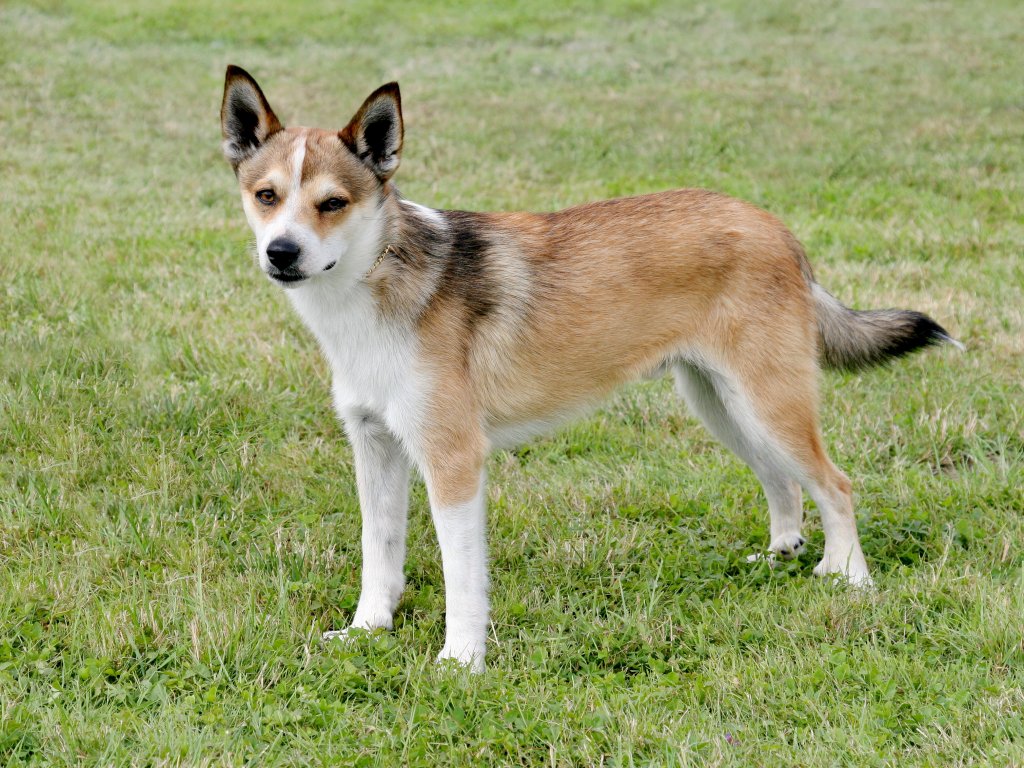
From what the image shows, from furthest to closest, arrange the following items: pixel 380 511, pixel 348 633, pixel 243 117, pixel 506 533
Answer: pixel 506 533, pixel 380 511, pixel 243 117, pixel 348 633

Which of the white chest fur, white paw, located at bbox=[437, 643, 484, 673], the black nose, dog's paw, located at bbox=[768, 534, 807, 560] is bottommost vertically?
A: dog's paw, located at bbox=[768, 534, 807, 560]

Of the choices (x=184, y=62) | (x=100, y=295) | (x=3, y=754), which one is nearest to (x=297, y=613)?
(x=3, y=754)

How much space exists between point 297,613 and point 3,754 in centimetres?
117

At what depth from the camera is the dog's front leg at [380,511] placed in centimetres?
432

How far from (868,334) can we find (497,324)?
1650mm

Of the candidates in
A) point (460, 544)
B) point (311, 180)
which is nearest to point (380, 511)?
point (460, 544)

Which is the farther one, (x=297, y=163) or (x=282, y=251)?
(x=297, y=163)

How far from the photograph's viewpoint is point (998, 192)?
993cm

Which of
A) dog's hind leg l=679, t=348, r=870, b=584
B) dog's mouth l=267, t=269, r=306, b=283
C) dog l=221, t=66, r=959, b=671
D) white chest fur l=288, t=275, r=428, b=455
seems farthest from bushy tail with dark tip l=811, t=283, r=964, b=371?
dog's mouth l=267, t=269, r=306, b=283

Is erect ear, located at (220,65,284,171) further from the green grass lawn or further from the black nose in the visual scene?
the green grass lawn

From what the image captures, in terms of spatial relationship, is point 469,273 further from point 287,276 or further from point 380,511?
point 380,511

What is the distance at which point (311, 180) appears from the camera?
Answer: 392cm

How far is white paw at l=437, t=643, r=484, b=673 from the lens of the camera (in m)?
3.88

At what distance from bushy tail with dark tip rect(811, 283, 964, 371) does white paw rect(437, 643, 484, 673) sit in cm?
202
